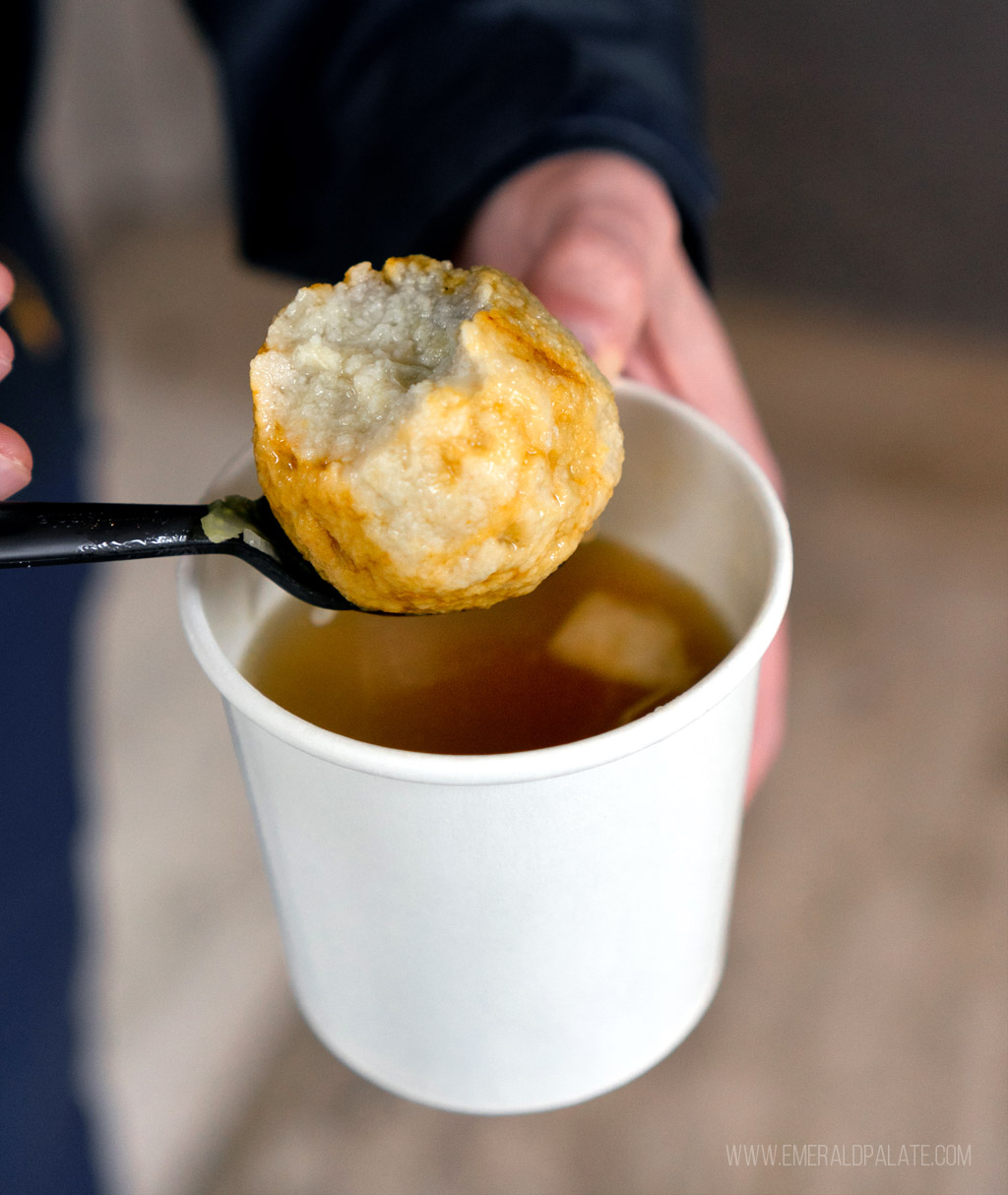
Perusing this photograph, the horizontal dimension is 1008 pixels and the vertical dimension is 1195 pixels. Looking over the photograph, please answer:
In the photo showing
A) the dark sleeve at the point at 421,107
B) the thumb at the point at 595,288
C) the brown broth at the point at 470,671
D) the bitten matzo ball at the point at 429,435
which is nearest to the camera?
the bitten matzo ball at the point at 429,435

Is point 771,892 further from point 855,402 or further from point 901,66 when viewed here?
point 901,66

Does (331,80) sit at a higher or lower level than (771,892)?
higher

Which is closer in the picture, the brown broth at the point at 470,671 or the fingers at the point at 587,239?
the brown broth at the point at 470,671

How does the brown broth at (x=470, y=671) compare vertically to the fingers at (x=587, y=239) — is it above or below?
below

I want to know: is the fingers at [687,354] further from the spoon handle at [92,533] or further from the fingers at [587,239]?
the spoon handle at [92,533]

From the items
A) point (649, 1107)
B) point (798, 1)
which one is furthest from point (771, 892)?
point (798, 1)

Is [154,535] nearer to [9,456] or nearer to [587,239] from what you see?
[9,456]

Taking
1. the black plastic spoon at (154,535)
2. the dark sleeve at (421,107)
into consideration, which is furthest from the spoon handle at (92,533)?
the dark sleeve at (421,107)

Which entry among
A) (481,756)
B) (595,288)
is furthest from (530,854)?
(595,288)
